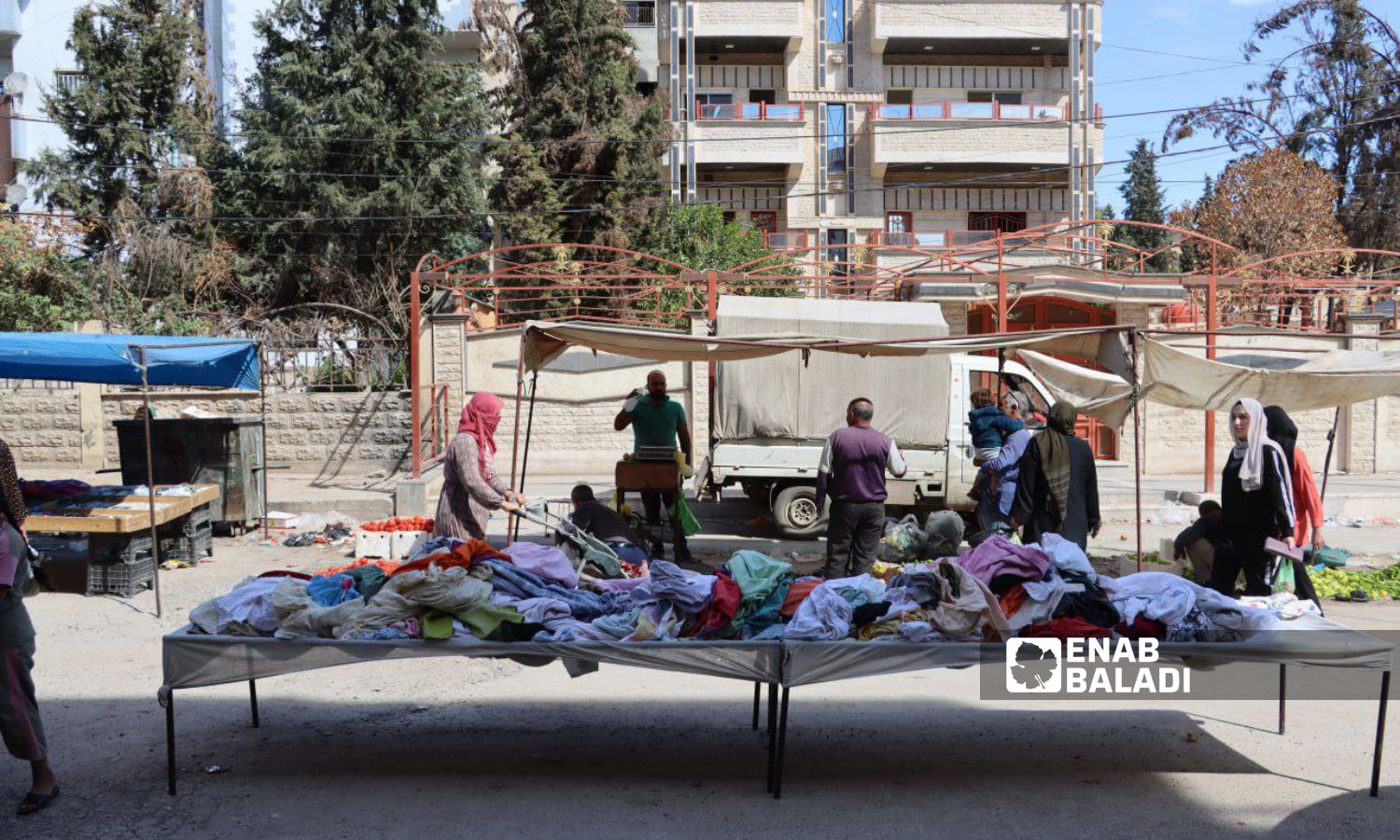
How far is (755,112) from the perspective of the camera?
116 feet

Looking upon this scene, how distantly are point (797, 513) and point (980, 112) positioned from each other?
25111mm

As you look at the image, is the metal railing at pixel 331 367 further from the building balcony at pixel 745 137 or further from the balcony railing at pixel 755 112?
the balcony railing at pixel 755 112

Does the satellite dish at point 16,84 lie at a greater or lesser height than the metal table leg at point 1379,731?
greater

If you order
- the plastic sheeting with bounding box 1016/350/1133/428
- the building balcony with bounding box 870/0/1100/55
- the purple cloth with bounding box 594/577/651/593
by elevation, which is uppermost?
the building balcony with bounding box 870/0/1100/55

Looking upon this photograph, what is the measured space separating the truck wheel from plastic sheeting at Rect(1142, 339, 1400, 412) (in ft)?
14.2

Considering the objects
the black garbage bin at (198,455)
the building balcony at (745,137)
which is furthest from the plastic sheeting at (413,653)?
the building balcony at (745,137)

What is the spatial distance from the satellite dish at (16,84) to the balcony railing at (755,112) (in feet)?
60.8

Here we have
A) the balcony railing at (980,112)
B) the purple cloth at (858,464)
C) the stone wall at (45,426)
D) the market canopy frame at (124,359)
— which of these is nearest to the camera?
the purple cloth at (858,464)

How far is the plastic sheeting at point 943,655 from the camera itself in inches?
192

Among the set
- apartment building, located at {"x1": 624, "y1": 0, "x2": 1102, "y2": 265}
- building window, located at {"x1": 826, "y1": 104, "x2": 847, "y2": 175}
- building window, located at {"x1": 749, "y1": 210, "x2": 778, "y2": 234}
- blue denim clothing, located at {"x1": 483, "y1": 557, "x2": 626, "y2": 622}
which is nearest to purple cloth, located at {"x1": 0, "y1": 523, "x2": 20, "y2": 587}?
blue denim clothing, located at {"x1": 483, "y1": 557, "x2": 626, "y2": 622}

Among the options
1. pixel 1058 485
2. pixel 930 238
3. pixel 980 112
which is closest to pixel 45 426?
pixel 1058 485

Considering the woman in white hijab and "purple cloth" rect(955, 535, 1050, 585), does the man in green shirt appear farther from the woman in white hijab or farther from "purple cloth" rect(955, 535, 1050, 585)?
"purple cloth" rect(955, 535, 1050, 585)

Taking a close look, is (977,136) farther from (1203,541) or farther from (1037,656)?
(1037,656)

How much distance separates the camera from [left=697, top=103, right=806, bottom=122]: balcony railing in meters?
35.0
